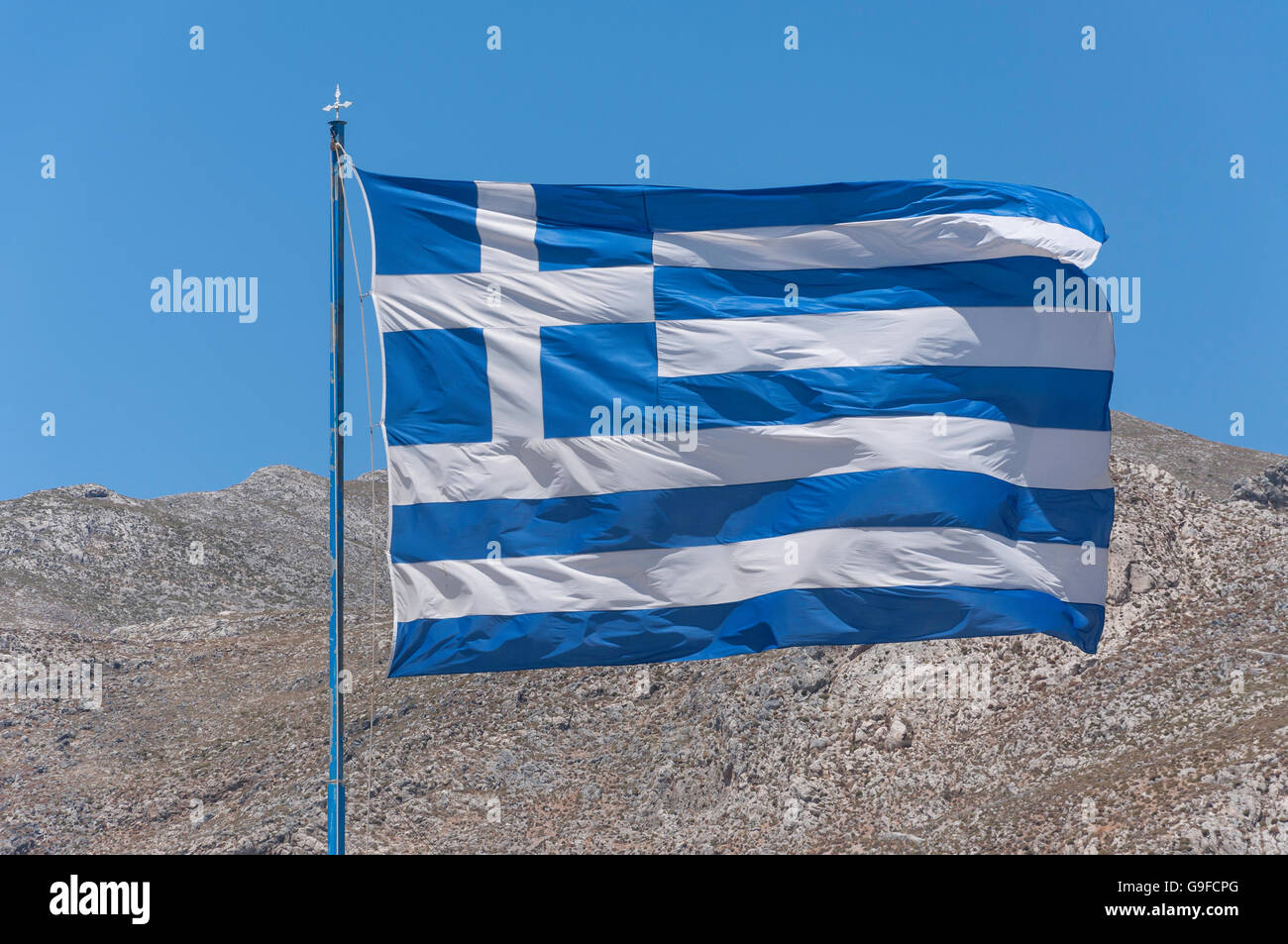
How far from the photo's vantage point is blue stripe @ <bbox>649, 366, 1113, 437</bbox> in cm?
1061

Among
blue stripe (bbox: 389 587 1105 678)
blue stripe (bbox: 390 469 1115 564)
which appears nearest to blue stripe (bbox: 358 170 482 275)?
blue stripe (bbox: 390 469 1115 564)

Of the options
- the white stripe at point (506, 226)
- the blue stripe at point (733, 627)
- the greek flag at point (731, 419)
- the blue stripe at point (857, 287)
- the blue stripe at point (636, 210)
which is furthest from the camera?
the blue stripe at point (857, 287)

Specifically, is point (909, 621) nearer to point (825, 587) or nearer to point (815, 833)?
point (825, 587)

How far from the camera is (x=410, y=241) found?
33.6ft

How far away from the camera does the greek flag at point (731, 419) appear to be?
10023mm

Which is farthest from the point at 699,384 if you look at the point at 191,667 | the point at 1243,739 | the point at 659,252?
the point at 191,667

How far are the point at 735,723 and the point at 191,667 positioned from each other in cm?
1770

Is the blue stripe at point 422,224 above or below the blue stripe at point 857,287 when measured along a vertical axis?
above

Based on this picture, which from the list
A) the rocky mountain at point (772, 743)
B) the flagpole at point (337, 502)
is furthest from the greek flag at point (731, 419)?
the rocky mountain at point (772, 743)

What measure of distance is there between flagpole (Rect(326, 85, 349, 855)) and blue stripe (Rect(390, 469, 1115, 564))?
3.35ft

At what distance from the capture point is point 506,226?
1057 cm

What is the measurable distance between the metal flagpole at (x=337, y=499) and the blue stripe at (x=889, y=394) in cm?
268

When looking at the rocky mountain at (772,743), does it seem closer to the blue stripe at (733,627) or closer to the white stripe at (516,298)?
the blue stripe at (733,627)
